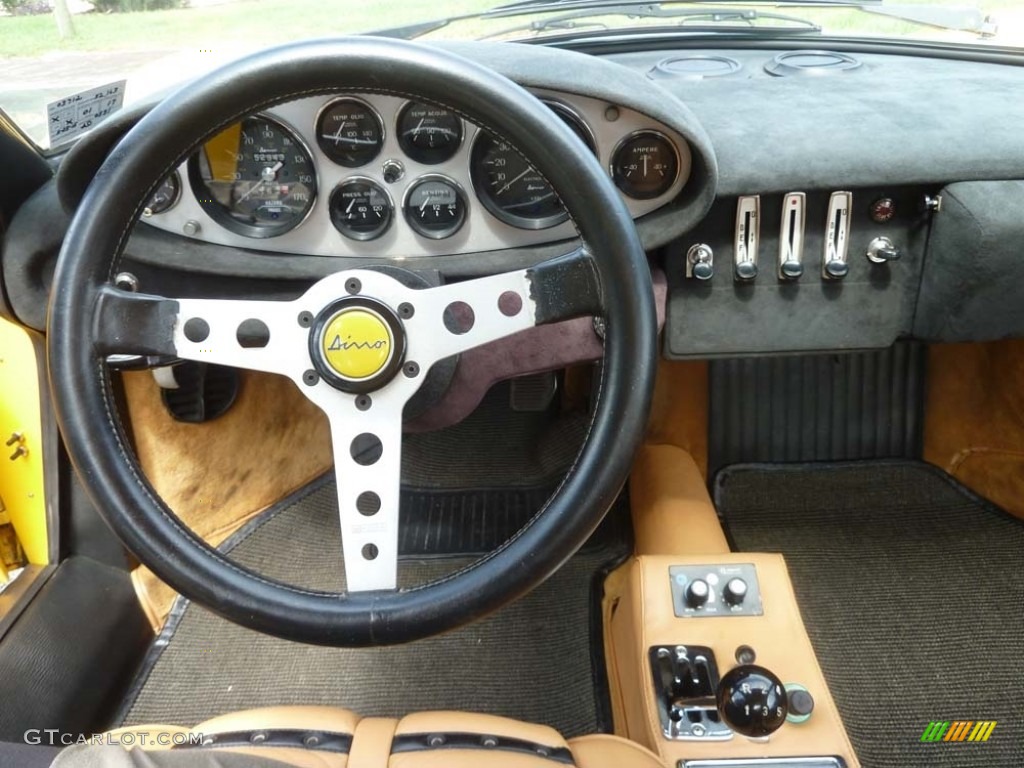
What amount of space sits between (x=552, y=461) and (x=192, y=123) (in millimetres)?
1482

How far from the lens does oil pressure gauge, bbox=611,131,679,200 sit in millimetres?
1264

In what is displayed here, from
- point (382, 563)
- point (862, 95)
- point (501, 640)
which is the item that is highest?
point (862, 95)

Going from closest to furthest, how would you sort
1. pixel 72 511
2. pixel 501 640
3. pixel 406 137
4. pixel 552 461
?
pixel 406 137, pixel 72 511, pixel 501 640, pixel 552 461

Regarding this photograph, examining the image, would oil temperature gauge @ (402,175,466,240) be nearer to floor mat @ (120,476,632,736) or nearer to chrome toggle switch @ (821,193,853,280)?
chrome toggle switch @ (821,193,853,280)

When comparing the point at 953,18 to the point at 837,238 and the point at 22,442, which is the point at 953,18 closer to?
the point at 837,238

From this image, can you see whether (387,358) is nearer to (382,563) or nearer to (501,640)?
(382,563)

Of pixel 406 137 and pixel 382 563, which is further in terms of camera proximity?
pixel 406 137

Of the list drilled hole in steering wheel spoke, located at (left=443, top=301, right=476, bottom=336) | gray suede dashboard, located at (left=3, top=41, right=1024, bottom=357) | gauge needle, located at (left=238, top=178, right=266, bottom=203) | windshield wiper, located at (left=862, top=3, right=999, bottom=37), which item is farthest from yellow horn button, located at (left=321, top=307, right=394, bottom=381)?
windshield wiper, located at (left=862, top=3, right=999, bottom=37)

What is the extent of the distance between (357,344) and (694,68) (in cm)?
116

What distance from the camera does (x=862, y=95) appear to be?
1573 mm

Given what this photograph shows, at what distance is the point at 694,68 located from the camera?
5.88 ft

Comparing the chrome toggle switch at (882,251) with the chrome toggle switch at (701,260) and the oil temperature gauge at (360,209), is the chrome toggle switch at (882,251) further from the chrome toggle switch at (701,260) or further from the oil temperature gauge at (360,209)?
the oil temperature gauge at (360,209)

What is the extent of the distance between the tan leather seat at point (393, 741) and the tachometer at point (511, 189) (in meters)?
0.77

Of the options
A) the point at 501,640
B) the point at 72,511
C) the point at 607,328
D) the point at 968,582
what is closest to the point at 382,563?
the point at 607,328
